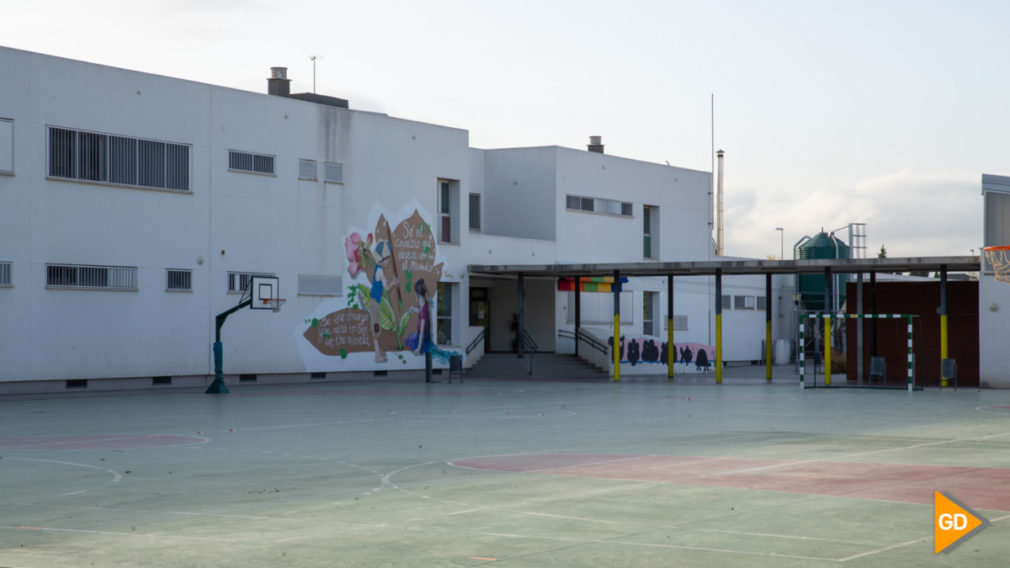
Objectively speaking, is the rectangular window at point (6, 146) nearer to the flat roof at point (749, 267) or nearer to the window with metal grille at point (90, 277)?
the window with metal grille at point (90, 277)

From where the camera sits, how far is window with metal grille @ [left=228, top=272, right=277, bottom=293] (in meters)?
34.3

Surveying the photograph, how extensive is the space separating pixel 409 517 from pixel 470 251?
33158 mm

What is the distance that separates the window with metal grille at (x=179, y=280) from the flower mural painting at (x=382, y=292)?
4793mm

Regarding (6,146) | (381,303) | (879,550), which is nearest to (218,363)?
(6,146)

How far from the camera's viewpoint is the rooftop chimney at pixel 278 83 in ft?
129

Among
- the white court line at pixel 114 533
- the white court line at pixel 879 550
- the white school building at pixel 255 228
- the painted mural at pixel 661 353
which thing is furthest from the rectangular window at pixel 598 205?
the white court line at pixel 879 550

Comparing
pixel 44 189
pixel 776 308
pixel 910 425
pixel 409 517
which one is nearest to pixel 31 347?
pixel 44 189

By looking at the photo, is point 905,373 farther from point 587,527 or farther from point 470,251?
point 587,527

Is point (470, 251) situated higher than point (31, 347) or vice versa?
point (470, 251)

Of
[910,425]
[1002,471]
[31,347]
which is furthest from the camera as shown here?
[31,347]

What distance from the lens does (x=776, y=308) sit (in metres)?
61.0

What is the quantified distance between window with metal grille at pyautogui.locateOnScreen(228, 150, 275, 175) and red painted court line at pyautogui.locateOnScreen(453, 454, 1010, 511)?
22344 millimetres

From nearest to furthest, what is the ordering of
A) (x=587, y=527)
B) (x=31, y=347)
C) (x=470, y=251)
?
(x=587, y=527), (x=31, y=347), (x=470, y=251)

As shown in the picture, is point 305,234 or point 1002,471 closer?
point 1002,471
